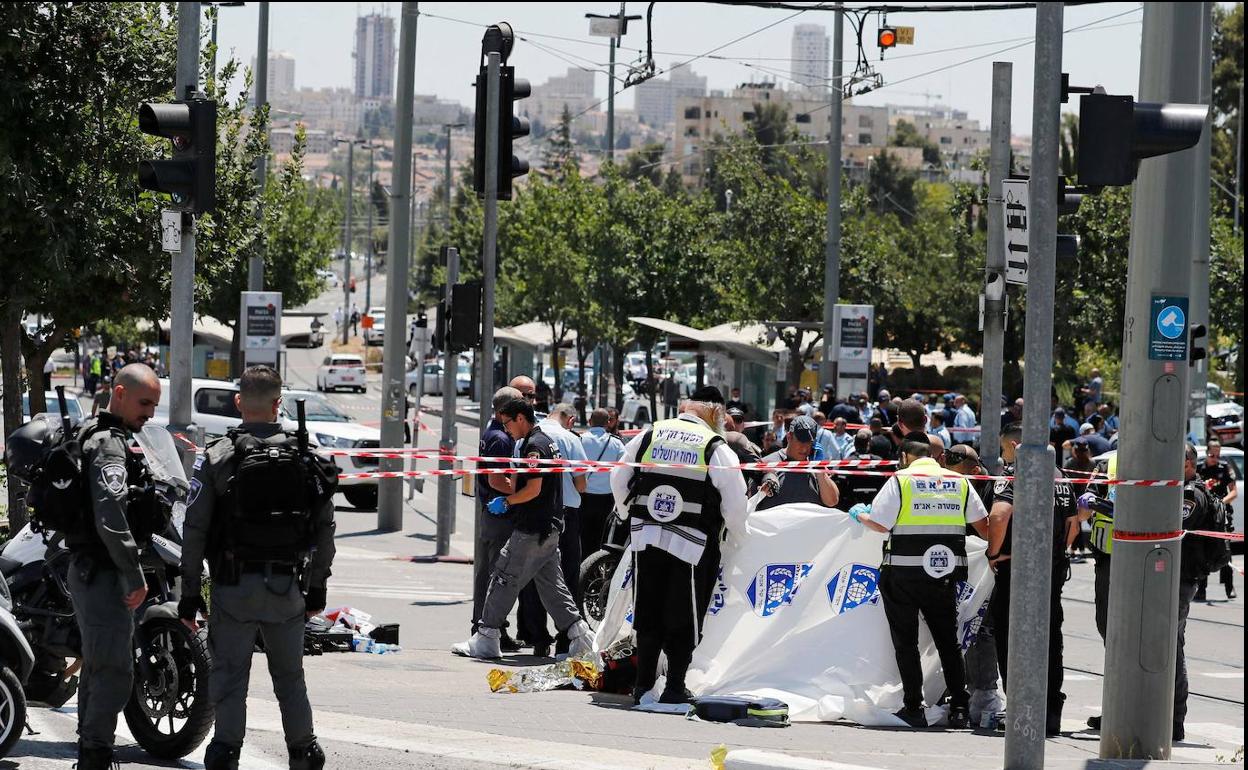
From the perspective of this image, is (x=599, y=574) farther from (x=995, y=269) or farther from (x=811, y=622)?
(x=995, y=269)

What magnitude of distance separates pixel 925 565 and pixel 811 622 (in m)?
0.81

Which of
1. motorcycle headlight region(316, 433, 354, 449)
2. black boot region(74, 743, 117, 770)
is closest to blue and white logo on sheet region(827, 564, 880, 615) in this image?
black boot region(74, 743, 117, 770)

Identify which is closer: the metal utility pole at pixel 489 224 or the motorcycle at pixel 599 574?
the motorcycle at pixel 599 574

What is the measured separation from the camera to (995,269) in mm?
14344

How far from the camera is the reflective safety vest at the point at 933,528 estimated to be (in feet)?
31.0

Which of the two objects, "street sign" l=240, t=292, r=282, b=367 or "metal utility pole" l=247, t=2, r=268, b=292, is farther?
"metal utility pole" l=247, t=2, r=268, b=292

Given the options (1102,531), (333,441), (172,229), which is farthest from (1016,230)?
(333,441)

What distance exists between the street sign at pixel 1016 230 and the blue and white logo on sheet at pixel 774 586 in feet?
9.78

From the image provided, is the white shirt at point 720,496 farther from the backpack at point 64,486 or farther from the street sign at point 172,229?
the street sign at point 172,229

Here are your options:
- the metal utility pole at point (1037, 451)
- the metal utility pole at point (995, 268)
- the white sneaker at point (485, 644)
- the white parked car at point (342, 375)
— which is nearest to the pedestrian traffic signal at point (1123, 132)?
the metal utility pole at point (1037, 451)

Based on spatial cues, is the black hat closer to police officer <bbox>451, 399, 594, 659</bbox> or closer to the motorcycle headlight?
police officer <bbox>451, 399, 594, 659</bbox>

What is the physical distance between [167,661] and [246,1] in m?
22.9

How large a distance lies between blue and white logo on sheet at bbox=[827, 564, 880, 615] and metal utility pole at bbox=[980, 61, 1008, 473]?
467cm

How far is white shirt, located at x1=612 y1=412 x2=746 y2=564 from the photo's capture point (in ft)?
31.6
